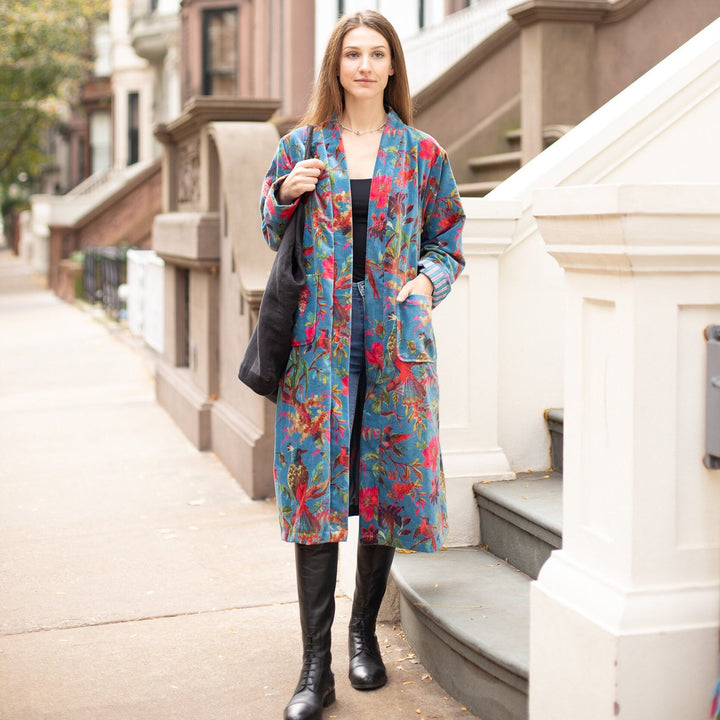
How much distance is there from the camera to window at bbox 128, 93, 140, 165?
3369 cm

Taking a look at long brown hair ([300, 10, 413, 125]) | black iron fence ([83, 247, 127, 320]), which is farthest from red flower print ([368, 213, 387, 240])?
black iron fence ([83, 247, 127, 320])

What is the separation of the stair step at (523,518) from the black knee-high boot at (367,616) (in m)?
0.54

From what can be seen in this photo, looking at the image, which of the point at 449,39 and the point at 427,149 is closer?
the point at 427,149

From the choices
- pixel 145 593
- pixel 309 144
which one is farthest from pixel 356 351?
pixel 145 593

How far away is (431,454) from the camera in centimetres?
355

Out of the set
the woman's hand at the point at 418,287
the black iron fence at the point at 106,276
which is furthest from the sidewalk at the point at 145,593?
the black iron fence at the point at 106,276

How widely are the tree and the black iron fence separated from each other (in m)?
7.11

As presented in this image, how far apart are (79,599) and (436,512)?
193cm

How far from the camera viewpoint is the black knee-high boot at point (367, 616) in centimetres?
374

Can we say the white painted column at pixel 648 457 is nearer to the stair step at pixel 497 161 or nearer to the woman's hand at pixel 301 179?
the woman's hand at pixel 301 179

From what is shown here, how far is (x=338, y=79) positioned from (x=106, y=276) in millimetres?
16506

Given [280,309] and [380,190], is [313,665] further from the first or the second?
[380,190]

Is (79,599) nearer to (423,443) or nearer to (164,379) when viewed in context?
(423,443)

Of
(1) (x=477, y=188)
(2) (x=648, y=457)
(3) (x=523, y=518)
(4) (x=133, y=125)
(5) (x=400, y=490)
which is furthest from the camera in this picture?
(4) (x=133, y=125)
